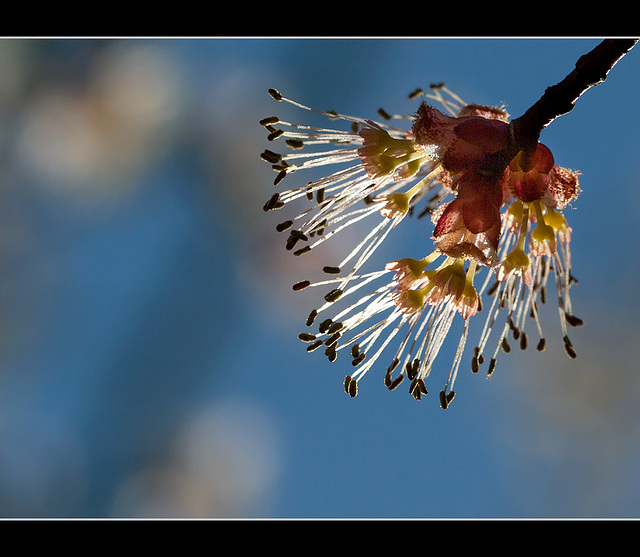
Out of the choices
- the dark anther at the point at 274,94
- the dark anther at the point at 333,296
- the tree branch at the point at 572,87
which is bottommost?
the dark anther at the point at 333,296

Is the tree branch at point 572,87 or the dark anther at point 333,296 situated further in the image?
the dark anther at point 333,296

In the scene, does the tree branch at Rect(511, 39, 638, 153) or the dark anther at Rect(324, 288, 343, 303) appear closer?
the tree branch at Rect(511, 39, 638, 153)

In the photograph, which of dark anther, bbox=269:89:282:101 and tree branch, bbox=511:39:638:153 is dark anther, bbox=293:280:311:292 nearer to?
dark anther, bbox=269:89:282:101

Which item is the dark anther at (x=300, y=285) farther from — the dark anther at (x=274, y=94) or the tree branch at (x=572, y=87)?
the tree branch at (x=572, y=87)

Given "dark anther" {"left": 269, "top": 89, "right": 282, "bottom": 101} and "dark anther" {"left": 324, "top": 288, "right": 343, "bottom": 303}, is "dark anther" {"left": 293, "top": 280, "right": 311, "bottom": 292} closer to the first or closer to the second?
"dark anther" {"left": 324, "top": 288, "right": 343, "bottom": 303}

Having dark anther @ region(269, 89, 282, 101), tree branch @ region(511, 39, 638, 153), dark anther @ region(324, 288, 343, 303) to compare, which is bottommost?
dark anther @ region(324, 288, 343, 303)

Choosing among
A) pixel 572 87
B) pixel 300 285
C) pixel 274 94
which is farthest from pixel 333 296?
pixel 572 87

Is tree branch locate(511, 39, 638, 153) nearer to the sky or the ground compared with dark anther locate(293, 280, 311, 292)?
nearer to the sky

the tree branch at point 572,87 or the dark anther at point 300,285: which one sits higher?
the tree branch at point 572,87

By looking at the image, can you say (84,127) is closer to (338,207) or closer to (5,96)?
(5,96)

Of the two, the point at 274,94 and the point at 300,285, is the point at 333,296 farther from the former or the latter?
the point at 274,94
